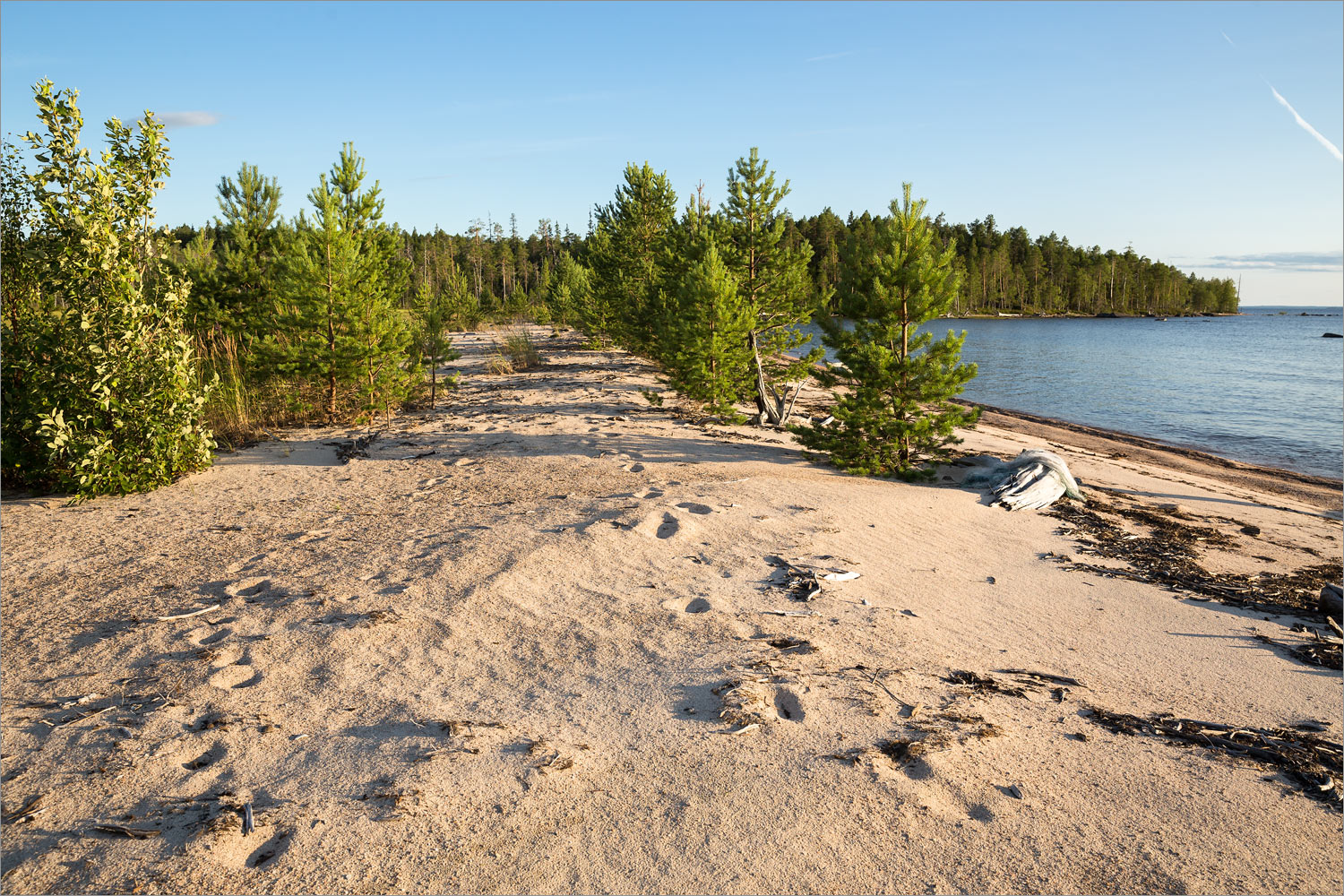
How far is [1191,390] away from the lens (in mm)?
30734

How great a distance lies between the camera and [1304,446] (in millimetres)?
19406

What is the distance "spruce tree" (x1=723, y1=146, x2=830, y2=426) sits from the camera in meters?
14.0

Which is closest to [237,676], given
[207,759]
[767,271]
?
[207,759]

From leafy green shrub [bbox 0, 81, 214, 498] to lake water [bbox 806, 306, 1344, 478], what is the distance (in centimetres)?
2196

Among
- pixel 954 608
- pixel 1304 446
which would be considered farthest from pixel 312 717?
pixel 1304 446

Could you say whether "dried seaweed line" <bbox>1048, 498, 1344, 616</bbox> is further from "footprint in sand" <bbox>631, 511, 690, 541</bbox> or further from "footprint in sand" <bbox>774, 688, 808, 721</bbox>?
"footprint in sand" <bbox>774, 688, 808, 721</bbox>

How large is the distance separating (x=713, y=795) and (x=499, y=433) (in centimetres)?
912

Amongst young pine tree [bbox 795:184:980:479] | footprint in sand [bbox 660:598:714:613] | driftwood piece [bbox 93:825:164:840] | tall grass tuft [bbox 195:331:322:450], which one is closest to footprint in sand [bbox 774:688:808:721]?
footprint in sand [bbox 660:598:714:613]

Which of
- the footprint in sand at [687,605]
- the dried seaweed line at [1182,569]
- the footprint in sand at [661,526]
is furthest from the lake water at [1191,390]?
the footprint in sand at [687,605]

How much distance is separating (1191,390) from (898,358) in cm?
2810

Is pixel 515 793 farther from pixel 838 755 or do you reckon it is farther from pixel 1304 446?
pixel 1304 446

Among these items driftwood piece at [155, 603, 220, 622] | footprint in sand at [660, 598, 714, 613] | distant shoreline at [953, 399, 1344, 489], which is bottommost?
distant shoreline at [953, 399, 1344, 489]

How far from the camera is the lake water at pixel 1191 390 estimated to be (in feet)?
66.2

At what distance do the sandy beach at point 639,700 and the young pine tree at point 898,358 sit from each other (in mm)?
2214
